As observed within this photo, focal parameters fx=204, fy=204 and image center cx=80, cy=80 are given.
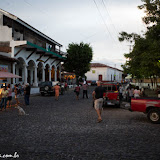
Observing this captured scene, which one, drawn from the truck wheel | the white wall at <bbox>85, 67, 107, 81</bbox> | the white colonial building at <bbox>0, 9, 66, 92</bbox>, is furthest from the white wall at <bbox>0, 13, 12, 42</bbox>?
the white wall at <bbox>85, 67, 107, 81</bbox>

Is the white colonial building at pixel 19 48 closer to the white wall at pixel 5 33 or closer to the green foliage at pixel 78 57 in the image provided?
the white wall at pixel 5 33

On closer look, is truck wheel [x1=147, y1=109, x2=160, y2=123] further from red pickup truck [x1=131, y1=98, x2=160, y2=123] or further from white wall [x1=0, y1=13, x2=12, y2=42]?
white wall [x1=0, y1=13, x2=12, y2=42]

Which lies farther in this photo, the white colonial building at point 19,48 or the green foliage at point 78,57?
the green foliage at point 78,57

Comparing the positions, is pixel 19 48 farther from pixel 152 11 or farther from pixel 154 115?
pixel 154 115

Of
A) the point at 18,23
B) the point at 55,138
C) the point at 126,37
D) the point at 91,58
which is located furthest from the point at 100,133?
the point at 91,58

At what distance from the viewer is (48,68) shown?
38688 millimetres

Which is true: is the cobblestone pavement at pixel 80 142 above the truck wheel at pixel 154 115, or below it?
below

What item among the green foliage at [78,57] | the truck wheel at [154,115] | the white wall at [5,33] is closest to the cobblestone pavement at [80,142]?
the truck wheel at [154,115]

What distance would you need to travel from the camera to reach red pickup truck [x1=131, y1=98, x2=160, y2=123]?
9141 mm

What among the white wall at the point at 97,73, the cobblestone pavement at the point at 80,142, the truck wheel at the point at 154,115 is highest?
the white wall at the point at 97,73

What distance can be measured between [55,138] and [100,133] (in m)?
1.64

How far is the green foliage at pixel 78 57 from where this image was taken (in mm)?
45469

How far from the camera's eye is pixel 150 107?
944 cm

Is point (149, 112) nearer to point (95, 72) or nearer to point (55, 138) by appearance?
point (55, 138)
